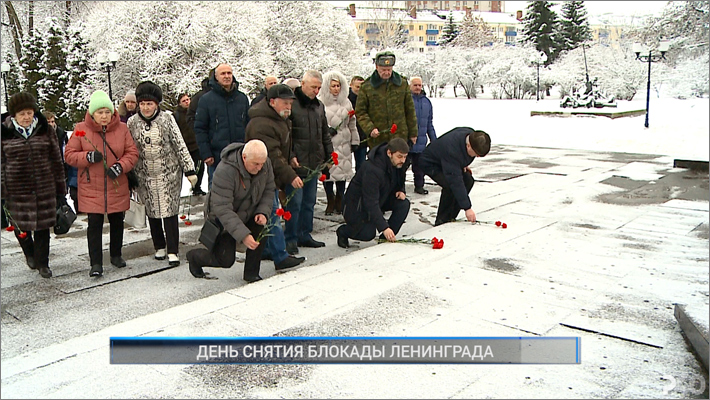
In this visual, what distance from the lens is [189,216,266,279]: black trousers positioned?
17.0 ft

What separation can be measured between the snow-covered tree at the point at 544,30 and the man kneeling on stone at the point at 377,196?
51332mm

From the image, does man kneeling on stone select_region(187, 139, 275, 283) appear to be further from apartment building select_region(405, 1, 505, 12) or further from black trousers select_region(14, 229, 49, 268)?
apartment building select_region(405, 1, 505, 12)

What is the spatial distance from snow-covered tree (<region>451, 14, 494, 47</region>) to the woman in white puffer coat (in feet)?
168

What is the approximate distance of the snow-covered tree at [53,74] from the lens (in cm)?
2511

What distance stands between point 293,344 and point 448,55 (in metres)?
51.3

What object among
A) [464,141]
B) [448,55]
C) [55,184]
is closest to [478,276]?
[464,141]

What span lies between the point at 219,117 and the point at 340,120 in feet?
5.01

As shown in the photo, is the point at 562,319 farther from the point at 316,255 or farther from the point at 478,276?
the point at 316,255

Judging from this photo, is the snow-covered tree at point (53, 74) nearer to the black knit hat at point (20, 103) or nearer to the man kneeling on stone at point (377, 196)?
the black knit hat at point (20, 103)

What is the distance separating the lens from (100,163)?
5.57m

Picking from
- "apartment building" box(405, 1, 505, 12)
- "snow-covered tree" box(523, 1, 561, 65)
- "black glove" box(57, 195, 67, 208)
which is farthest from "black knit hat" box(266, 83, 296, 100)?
"apartment building" box(405, 1, 505, 12)

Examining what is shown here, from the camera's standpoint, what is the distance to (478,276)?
200 inches

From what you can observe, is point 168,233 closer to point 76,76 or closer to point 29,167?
point 29,167

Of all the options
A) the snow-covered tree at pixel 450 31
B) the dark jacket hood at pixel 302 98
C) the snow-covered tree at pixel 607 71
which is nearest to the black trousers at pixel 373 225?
the dark jacket hood at pixel 302 98
